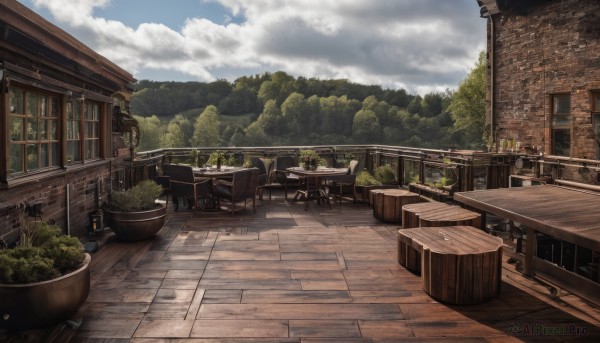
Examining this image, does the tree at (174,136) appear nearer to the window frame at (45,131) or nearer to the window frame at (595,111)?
the window frame at (45,131)

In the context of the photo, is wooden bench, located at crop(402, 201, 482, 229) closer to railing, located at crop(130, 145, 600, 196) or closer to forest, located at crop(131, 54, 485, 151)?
railing, located at crop(130, 145, 600, 196)

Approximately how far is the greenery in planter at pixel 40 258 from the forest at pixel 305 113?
22.9m

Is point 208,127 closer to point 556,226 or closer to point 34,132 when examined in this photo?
point 34,132

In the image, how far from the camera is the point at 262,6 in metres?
9.77

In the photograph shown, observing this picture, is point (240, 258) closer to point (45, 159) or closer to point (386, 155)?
point (45, 159)

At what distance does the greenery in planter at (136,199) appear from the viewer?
521 cm

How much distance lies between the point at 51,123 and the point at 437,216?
400 cm

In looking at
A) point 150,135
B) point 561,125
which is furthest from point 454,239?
point 150,135

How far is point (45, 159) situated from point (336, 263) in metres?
3.02

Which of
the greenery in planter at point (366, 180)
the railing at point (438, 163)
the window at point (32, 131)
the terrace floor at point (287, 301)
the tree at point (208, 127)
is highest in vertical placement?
the tree at point (208, 127)

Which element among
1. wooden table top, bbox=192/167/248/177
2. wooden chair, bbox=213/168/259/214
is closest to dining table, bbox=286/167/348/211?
wooden chair, bbox=213/168/259/214

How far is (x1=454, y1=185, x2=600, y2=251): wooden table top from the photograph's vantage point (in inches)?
107

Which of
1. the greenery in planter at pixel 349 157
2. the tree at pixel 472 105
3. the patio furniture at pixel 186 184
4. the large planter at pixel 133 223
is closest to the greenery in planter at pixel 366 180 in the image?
the greenery in planter at pixel 349 157

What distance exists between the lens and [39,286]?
275 cm
